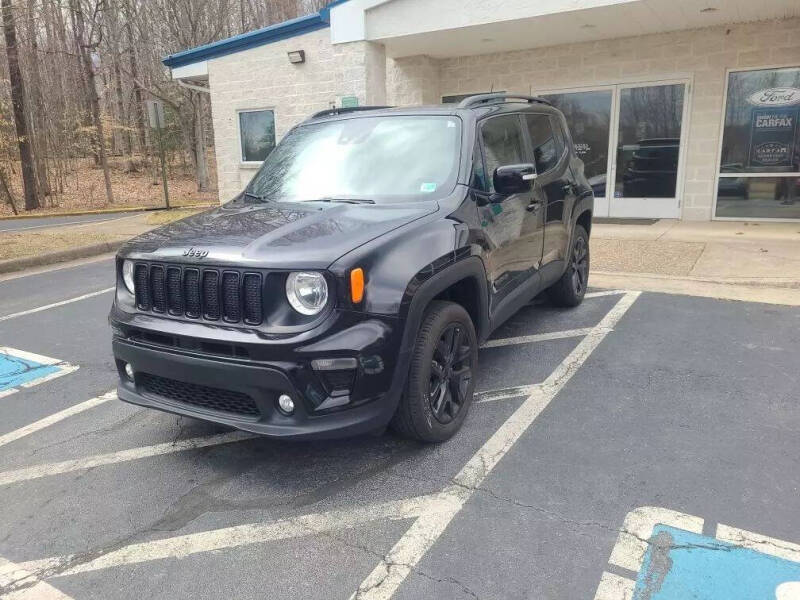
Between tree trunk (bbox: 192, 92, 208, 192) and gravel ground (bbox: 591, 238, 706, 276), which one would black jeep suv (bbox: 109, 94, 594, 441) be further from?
tree trunk (bbox: 192, 92, 208, 192)

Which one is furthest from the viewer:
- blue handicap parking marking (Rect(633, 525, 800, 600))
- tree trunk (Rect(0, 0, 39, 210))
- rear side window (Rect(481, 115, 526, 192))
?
tree trunk (Rect(0, 0, 39, 210))

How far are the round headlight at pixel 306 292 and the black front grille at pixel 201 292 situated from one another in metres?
0.14

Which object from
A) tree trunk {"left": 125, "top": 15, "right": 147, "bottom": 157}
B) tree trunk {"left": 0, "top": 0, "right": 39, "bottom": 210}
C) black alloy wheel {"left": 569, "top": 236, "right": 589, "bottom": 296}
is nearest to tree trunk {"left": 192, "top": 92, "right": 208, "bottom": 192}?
tree trunk {"left": 125, "top": 15, "right": 147, "bottom": 157}

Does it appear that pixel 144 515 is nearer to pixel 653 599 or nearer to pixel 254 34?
pixel 653 599

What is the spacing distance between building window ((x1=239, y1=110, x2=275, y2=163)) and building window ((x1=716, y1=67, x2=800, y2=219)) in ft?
30.5

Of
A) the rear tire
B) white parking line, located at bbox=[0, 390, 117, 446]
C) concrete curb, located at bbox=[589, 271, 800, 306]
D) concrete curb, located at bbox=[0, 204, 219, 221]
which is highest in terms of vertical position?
the rear tire

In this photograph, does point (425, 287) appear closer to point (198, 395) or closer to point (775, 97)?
point (198, 395)

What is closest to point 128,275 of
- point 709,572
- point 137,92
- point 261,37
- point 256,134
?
point 709,572

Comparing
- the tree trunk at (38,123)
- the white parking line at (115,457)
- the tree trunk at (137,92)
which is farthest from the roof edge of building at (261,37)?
the tree trunk at (137,92)

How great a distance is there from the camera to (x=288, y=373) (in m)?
2.82

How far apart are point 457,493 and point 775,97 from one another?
10.4 meters

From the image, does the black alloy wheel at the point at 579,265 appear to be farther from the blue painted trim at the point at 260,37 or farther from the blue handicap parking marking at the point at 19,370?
the blue painted trim at the point at 260,37

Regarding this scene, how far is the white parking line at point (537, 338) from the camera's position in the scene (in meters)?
5.33

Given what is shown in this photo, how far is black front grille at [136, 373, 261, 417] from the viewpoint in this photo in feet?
9.98
